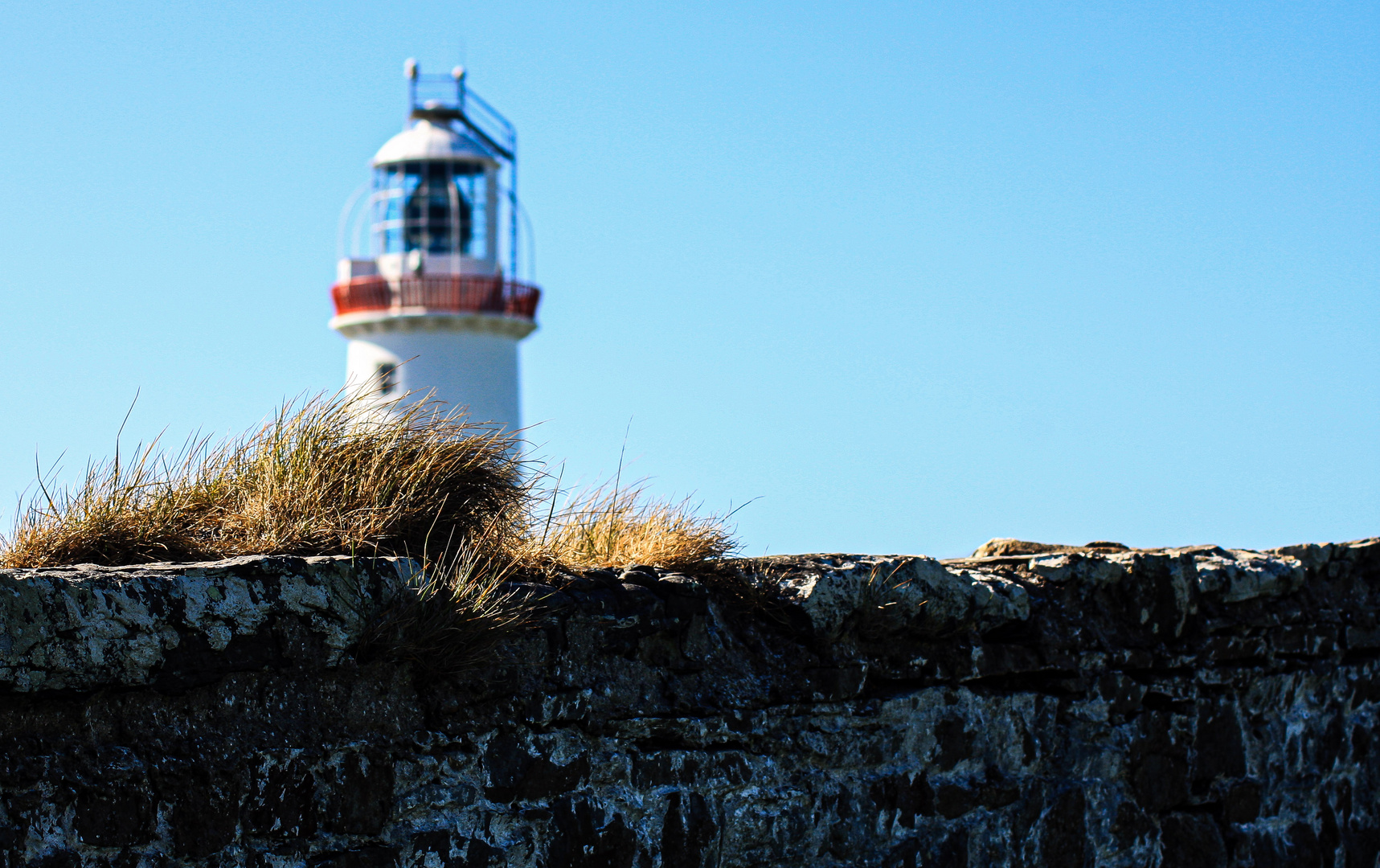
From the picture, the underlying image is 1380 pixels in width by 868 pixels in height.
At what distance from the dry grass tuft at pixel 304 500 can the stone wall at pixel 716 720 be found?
9.0 inches

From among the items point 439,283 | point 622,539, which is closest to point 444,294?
point 439,283

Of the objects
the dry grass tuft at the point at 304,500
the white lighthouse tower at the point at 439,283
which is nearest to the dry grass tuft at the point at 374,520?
the dry grass tuft at the point at 304,500

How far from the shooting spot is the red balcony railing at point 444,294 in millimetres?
17766

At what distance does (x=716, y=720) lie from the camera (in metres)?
3.07

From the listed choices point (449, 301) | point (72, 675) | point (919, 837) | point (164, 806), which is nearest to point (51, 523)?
point (72, 675)

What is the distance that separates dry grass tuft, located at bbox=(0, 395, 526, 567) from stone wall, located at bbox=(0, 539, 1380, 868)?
230 mm

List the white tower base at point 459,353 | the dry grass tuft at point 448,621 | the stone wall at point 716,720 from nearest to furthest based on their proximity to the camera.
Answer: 1. the stone wall at point 716,720
2. the dry grass tuft at point 448,621
3. the white tower base at point 459,353

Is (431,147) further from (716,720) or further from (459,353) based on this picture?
(716,720)

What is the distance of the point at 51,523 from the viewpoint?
265cm

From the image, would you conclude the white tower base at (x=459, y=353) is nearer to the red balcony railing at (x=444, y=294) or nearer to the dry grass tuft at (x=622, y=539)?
the red balcony railing at (x=444, y=294)

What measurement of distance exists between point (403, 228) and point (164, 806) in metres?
16.6

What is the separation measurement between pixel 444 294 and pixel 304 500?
15.3 m

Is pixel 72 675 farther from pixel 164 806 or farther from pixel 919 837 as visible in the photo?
pixel 919 837

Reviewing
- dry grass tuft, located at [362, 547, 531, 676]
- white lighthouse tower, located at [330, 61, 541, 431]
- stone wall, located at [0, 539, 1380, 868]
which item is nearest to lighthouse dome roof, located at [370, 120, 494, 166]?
white lighthouse tower, located at [330, 61, 541, 431]
